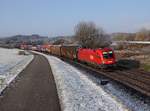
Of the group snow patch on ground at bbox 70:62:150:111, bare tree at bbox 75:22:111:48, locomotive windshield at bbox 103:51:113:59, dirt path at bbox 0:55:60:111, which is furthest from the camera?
bare tree at bbox 75:22:111:48

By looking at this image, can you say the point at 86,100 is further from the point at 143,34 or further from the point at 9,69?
the point at 143,34

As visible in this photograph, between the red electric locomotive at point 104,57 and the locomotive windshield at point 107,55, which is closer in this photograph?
the red electric locomotive at point 104,57

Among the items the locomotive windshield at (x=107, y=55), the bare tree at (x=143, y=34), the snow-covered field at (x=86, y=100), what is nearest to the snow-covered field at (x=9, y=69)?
the snow-covered field at (x=86, y=100)

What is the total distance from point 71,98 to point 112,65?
18.1m

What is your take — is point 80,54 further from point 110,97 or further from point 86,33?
point 86,33

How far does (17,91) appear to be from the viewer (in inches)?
841

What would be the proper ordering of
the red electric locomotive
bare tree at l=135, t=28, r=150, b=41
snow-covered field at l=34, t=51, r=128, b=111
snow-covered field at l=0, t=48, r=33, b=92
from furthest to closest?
1. bare tree at l=135, t=28, r=150, b=41
2. the red electric locomotive
3. snow-covered field at l=0, t=48, r=33, b=92
4. snow-covered field at l=34, t=51, r=128, b=111

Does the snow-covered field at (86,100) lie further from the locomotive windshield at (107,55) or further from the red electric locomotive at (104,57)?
the locomotive windshield at (107,55)

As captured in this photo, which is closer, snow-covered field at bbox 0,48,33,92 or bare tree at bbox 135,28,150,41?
snow-covered field at bbox 0,48,33,92

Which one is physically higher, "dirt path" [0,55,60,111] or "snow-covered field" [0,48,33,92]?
"dirt path" [0,55,60,111]

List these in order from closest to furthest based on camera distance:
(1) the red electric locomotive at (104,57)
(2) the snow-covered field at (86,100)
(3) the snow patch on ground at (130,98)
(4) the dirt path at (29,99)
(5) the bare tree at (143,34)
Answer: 1. (2) the snow-covered field at (86,100)
2. (4) the dirt path at (29,99)
3. (3) the snow patch on ground at (130,98)
4. (1) the red electric locomotive at (104,57)
5. (5) the bare tree at (143,34)

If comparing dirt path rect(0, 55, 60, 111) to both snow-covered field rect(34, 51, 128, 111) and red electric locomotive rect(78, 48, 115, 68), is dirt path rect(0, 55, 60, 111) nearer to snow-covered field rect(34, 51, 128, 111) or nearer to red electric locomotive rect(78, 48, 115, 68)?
snow-covered field rect(34, 51, 128, 111)

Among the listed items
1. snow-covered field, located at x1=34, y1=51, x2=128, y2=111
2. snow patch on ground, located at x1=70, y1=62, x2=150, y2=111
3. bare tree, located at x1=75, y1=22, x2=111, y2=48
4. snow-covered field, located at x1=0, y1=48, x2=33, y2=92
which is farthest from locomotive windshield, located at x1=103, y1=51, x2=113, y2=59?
bare tree, located at x1=75, y1=22, x2=111, y2=48

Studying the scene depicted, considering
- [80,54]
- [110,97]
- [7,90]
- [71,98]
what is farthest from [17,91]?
[80,54]
